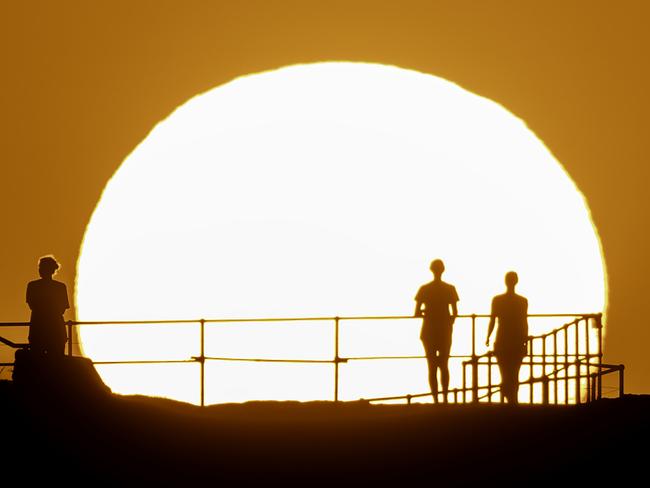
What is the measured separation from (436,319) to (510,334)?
1038mm

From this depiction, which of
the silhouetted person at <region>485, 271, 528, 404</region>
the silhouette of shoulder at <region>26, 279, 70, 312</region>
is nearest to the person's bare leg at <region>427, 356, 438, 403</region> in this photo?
the silhouetted person at <region>485, 271, 528, 404</region>

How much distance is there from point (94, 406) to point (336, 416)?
12.4 ft

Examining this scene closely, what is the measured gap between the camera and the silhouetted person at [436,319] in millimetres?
A: 18953

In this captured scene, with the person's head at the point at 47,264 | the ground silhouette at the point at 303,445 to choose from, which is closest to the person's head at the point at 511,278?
the ground silhouette at the point at 303,445

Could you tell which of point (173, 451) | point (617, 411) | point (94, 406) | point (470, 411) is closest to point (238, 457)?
point (173, 451)

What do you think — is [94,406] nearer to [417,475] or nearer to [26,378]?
[26,378]

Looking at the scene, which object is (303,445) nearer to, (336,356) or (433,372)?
(433,372)

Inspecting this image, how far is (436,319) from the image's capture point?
62.1ft

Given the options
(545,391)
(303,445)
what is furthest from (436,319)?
(303,445)

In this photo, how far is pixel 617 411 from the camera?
58.3 feet

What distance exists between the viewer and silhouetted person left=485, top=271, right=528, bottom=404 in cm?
1831

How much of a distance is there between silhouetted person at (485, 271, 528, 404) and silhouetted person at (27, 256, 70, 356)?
495cm

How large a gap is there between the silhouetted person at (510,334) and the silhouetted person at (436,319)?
0.73 meters

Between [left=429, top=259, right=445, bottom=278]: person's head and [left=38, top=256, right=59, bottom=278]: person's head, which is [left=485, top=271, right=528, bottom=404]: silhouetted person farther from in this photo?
[left=38, top=256, right=59, bottom=278]: person's head
